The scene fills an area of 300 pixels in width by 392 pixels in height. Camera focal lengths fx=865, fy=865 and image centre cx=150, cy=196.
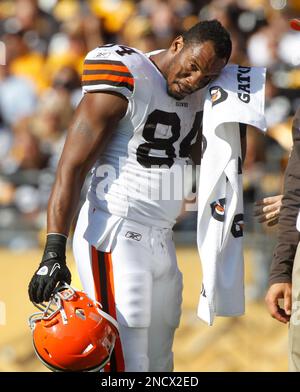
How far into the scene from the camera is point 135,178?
369 cm

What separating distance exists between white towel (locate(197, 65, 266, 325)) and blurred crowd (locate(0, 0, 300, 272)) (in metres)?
2.29

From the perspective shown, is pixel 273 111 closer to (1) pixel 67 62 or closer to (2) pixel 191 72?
(1) pixel 67 62

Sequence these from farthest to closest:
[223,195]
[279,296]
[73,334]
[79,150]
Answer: [223,195]
[79,150]
[73,334]
[279,296]

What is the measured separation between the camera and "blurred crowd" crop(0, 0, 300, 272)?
6387 mm

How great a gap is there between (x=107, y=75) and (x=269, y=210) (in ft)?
2.92

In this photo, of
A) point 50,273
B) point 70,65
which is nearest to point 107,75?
point 50,273

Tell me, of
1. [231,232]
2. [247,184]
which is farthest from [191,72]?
[247,184]

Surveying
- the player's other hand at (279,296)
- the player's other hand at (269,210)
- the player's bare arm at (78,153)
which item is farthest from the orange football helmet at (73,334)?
the player's other hand at (269,210)

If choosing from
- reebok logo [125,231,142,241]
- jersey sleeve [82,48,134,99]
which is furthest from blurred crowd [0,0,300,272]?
jersey sleeve [82,48,134,99]

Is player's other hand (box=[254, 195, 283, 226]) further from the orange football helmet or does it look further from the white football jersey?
the orange football helmet

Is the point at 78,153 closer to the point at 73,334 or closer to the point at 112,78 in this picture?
the point at 112,78

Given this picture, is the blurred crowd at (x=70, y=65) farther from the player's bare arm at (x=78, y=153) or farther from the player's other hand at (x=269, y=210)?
the player's bare arm at (x=78, y=153)

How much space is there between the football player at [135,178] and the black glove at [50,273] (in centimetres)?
1

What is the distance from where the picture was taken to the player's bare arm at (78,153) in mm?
3449
